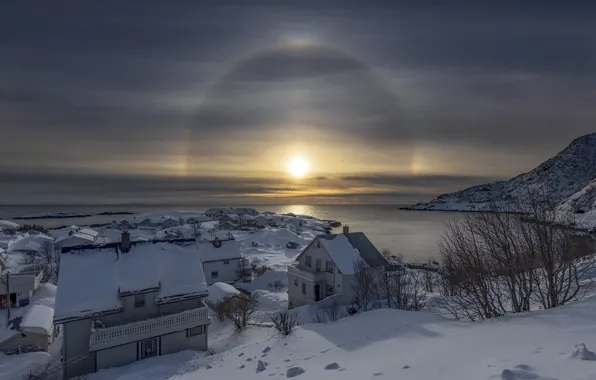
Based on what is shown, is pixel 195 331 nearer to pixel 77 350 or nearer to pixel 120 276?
pixel 120 276

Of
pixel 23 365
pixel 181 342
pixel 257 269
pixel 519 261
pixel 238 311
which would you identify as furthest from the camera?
pixel 257 269

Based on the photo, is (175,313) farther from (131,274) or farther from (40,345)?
(40,345)

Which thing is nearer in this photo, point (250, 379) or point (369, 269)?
point (250, 379)

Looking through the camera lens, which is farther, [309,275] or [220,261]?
[220,261]

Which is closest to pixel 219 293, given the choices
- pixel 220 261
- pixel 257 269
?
pixel 220 261

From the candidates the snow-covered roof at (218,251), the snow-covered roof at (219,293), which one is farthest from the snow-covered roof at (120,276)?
the snow-covered roof at (218,251)

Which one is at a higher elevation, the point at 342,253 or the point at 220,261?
the point at 342,253

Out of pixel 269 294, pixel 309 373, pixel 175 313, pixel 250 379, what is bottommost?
pixel 269 294

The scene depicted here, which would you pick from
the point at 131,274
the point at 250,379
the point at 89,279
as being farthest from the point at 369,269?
the point at 250,379
